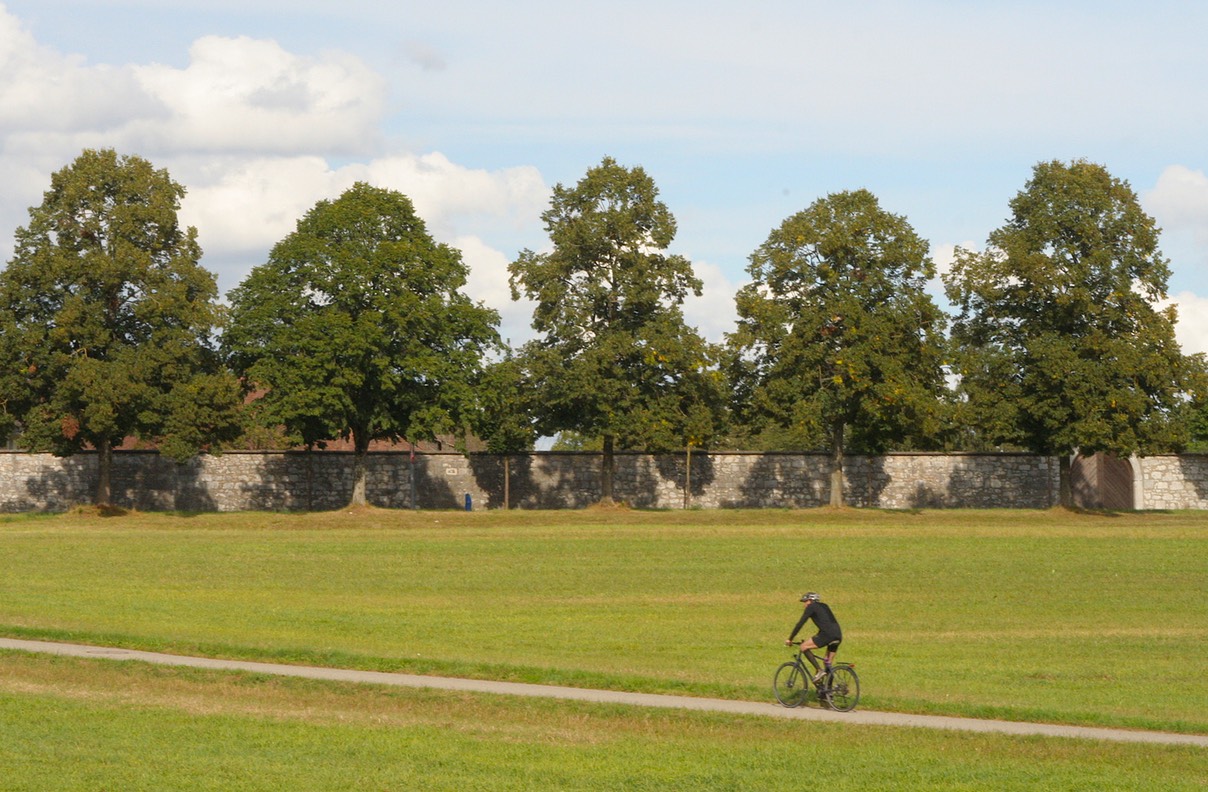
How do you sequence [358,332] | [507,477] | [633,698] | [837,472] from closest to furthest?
1. [633,698]
2. [358,332]
3. [837,472]
4. [507,477]

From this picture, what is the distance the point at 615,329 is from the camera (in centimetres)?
6475

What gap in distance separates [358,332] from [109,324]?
10.4 metres

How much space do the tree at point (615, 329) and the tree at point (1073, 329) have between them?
12.0m

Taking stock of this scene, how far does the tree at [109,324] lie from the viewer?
59000 millimetres

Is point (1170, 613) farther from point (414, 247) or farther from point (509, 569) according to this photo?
point (414, 247)

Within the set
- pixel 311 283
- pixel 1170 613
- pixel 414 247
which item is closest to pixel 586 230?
pixel 414 247

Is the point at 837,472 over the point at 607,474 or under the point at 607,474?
over

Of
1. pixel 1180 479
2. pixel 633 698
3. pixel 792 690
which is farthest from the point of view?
pixel 1180 479

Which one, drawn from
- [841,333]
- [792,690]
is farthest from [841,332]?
[792,690]

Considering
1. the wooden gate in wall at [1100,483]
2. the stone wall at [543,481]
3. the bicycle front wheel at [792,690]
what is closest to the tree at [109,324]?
the stone wall at [543,481]

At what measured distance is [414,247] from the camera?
63250 mm

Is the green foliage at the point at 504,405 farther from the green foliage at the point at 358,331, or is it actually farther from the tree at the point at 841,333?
the tree at the point at 841,333

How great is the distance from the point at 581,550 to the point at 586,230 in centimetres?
2362

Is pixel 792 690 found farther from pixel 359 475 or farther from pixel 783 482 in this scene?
pixel 783 482
